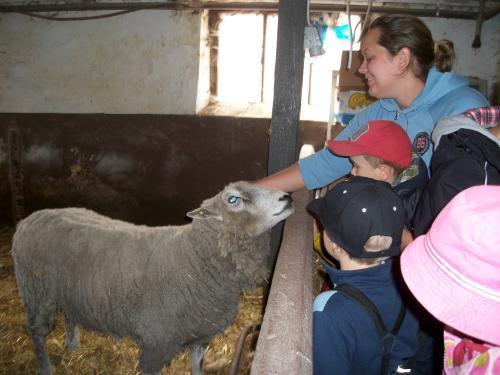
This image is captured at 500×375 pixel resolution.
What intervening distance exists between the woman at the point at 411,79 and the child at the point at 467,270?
0.89 m

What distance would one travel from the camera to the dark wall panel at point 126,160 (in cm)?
407

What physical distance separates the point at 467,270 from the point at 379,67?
4.09 feet

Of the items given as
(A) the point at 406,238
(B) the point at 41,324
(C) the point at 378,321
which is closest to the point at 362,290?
(C) the point at 378,321

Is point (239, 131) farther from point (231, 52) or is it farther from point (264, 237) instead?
Result: point (264, 237)

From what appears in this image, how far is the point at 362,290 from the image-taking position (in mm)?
982

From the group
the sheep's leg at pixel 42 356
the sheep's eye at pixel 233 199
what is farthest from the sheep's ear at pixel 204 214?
the sheep's leg at pixel 42 356

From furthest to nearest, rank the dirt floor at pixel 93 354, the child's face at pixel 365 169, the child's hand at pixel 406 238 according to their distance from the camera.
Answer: the dirt floor at pixel 93 354 < the child's face at pixel 365 169 < the child's hand at pixel 406 238

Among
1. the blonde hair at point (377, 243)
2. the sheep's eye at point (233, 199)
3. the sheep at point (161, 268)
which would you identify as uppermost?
the blonde hair at point (377, 243)

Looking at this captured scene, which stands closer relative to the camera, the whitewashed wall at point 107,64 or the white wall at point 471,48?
the white wall at point 471,48

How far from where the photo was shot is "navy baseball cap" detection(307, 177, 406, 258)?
3.25 feet

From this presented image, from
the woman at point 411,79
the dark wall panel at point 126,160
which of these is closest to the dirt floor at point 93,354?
the woman at point 411,79

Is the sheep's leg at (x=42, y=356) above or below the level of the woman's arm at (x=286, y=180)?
below

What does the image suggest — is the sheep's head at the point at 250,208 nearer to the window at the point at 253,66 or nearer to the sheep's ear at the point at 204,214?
the sheep's ear at the point at 204,214

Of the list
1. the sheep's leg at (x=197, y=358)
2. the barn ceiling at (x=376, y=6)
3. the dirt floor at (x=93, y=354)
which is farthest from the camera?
the barn ceiling at (x=376, y=6)
